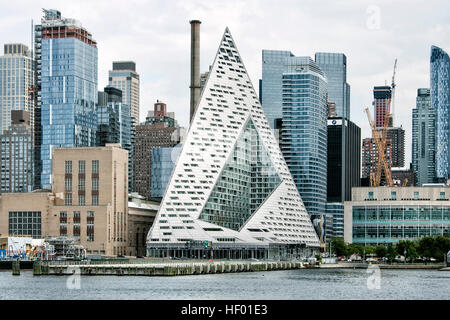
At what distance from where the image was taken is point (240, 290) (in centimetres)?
10875

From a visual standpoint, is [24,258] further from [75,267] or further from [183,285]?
[183,285]

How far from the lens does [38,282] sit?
12556 centimetres
